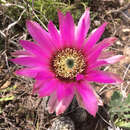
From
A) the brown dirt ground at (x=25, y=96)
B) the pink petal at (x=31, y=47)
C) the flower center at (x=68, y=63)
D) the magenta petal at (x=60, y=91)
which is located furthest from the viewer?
the brown dirt ground at (x=25, y=96)

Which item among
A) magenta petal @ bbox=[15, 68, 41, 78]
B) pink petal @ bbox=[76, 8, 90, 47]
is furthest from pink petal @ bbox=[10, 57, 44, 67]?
pink petal @ bbox=[76, 8, 90, 47]

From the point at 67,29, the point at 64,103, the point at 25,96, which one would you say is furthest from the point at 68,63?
the point at 25,96

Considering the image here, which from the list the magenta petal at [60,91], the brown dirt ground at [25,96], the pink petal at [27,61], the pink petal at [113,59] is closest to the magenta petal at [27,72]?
the pink petal at [27,61]

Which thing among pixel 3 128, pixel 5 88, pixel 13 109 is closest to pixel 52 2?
pixel 5 88

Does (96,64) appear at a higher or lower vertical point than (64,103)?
higher

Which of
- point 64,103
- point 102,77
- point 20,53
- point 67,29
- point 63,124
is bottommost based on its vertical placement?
point 63,124

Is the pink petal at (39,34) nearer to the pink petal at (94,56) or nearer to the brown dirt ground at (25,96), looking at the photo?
the pink petal at (94,56)

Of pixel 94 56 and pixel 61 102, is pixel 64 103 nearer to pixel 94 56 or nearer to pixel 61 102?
pixel 61 102
